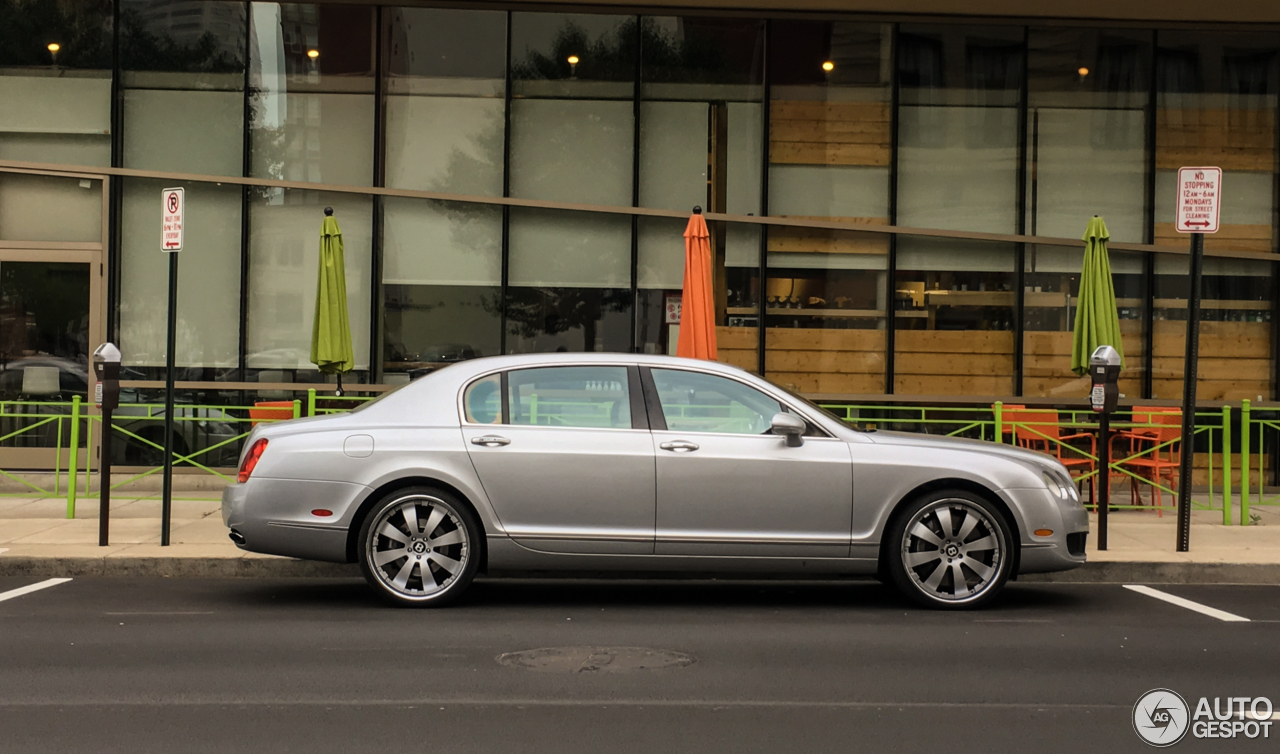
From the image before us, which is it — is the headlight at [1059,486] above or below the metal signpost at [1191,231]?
below

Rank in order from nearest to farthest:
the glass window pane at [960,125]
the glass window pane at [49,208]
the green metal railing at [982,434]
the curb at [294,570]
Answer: the curb at [294,570]
the green metal railing at [982,434]
the glass window pane at [49,208]
the glass window pane at [960,125]

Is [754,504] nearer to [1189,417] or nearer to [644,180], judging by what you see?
[1189,417]

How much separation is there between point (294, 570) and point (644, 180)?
762 centimetres

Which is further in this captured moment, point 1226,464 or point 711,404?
point 1226,464

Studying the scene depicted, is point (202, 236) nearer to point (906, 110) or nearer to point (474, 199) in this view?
point (474, 199)

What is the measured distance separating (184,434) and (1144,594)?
10773 millimetres

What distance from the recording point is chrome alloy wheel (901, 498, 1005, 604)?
8.23 m

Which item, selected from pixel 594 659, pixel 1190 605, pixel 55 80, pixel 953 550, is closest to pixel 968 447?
pixel 953 550

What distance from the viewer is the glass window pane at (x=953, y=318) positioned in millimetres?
15625

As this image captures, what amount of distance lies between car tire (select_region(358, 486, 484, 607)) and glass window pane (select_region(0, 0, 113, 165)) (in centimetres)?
936

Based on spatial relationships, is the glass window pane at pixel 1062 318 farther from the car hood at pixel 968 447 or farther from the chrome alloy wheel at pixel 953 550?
the chrome alloy wheel at pixel 953 550

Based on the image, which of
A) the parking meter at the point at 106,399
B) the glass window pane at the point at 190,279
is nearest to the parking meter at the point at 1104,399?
the parking meter at the point at 106,399

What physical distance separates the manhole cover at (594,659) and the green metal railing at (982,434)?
6.00 metres

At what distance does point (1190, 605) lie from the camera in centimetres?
880
